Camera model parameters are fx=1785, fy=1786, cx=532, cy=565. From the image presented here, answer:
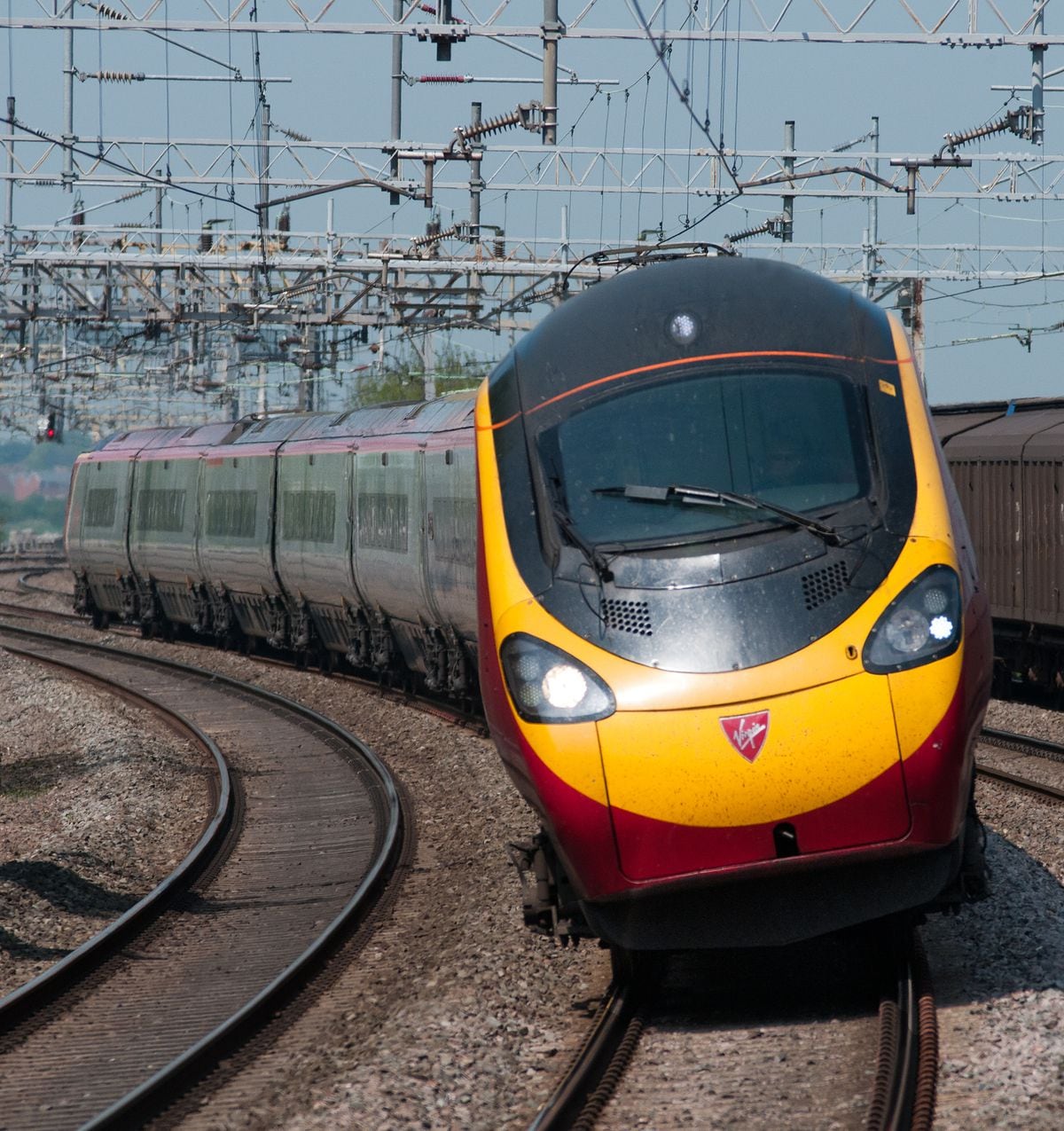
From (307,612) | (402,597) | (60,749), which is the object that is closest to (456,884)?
(402,597)

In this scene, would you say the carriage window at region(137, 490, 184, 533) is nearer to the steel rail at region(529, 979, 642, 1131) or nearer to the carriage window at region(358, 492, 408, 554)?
the carriage window at region(358, 492, 408, 554)

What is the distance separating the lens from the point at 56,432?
54.7 meters

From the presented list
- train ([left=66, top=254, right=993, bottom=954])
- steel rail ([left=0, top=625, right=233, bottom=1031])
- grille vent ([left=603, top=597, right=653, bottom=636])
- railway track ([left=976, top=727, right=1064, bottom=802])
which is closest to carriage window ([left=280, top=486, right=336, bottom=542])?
steel rail ([left=0, top=625, right=233, bottom=1031])

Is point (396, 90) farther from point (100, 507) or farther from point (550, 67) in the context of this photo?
point (100, 507)

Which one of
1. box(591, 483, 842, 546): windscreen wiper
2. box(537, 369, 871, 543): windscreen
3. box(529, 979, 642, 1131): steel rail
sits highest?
box(537, 369, 871, 543): windscreen

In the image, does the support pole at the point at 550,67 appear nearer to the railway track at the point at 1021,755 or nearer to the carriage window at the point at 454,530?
the carriage window at the point at 454,530

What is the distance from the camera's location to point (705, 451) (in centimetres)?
685

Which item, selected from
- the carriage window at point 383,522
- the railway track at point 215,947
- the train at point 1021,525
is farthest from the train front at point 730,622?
the carriage window at point 383,522

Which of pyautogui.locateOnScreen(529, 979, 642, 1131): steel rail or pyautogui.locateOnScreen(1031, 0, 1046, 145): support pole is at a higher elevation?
pyautogui.locateOnScreen(1031, 0, 1046, 145): support pole

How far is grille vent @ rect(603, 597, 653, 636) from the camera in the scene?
20.7ft

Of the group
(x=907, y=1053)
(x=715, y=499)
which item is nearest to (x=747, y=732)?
(x=715, y=499)

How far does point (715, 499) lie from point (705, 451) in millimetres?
276

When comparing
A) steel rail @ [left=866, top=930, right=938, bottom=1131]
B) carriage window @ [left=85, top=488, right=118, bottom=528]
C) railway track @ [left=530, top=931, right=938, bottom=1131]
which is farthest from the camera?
carriage window @ [left=85, top=488, right=118, bottom=528]

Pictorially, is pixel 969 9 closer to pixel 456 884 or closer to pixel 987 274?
pixel 456 884
